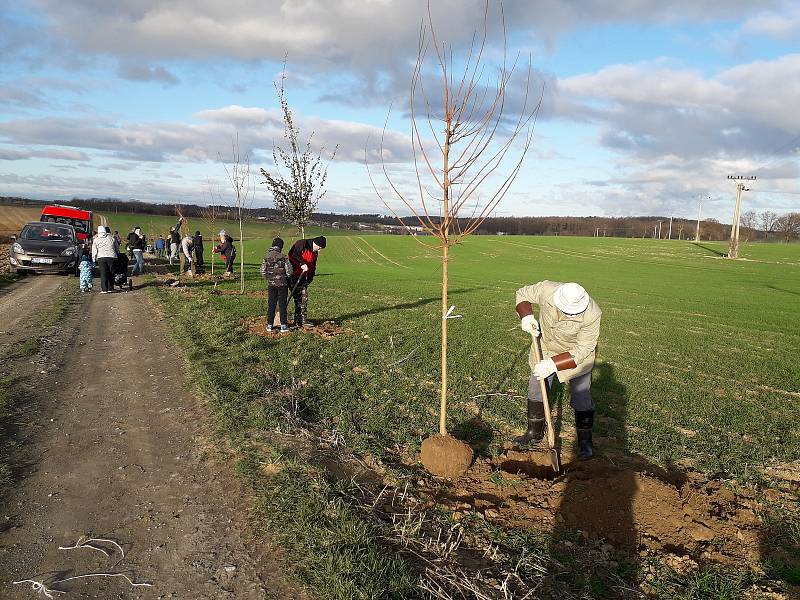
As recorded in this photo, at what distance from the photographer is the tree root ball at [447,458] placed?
503 centimetres

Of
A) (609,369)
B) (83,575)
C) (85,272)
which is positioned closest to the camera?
(83,575)

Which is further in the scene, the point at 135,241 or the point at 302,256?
the point at 135,241

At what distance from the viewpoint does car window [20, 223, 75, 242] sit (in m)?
20.2

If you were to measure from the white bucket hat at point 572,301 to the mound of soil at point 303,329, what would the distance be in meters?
5.84

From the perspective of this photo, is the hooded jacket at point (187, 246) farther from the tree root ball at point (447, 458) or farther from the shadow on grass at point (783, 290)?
the shadow on grass at point (783, 290)

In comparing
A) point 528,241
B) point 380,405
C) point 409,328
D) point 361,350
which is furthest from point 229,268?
point 528,241

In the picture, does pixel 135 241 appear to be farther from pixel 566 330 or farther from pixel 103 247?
pixel 566 330

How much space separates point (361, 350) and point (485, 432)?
3771 millimetres

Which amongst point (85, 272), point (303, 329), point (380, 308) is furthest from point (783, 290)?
point (85, 272)

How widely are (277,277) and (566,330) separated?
6.27m

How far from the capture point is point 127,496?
4277 mm

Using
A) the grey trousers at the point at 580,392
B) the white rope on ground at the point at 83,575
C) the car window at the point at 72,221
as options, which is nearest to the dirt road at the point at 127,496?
the white rope on ground at the point at 83,575

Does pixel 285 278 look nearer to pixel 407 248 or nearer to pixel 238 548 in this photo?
pixel 238 548

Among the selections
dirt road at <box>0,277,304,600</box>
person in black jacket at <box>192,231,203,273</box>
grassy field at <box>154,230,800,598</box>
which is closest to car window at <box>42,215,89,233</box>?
person in black jacket at <box>192,231,203,273</box>
